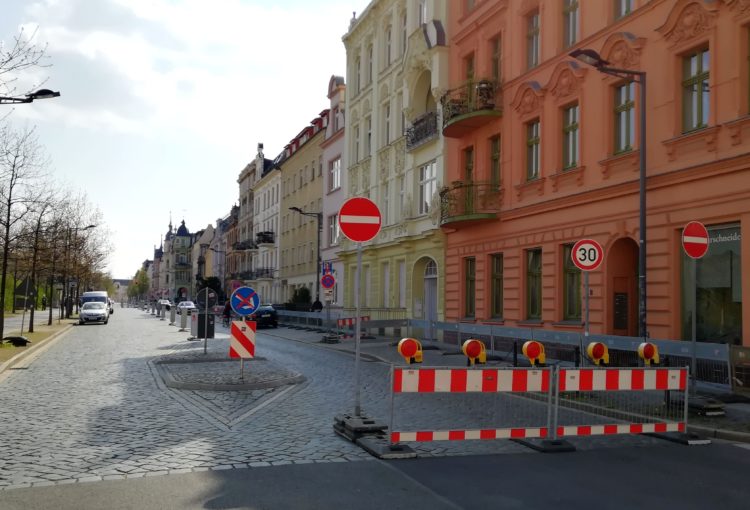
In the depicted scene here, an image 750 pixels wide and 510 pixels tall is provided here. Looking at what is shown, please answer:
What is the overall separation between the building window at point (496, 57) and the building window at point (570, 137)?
14.6 ft

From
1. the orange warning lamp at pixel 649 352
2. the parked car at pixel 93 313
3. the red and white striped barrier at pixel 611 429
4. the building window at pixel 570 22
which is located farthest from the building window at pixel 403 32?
the red and white striped barrier at pixel 611 429

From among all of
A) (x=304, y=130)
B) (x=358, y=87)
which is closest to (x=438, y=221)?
(x=358, y=87)

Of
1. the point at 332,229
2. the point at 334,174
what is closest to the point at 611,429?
the point at 332,229

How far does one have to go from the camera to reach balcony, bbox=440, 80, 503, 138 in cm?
2425

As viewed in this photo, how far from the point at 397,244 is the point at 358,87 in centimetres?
1168

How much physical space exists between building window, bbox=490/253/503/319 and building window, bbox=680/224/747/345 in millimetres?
8635

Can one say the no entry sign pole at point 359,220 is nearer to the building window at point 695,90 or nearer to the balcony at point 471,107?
the building window at point 695,90

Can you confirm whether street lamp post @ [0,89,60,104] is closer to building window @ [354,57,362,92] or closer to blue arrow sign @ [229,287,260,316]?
blue arrow sign @ [229,287,260,316]

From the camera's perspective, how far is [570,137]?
2081 centimetres

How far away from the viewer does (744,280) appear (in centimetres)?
1446

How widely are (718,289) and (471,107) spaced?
11609 mm

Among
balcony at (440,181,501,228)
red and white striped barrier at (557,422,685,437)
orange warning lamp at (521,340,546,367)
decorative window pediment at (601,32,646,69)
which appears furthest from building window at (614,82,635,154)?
red and white striped barrier at (557,422,685,437)

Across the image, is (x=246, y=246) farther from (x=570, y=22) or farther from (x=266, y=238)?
(x=570, y=22)

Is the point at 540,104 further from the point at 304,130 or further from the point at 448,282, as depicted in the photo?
the point at 304,130
